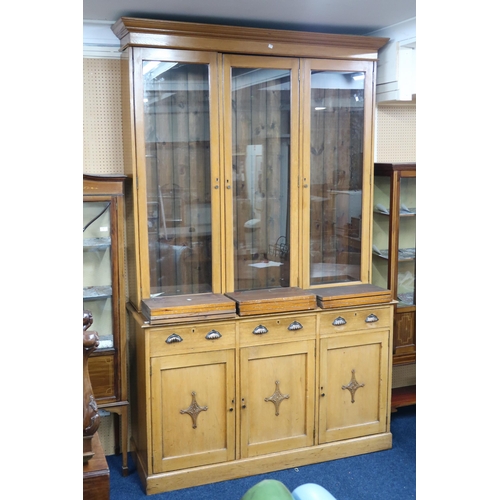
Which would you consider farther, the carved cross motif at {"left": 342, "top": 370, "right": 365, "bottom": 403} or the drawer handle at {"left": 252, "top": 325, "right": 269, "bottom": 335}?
the carved cross motif at {"left": 342, "top": 370, "right": 365, "bottom": 403}

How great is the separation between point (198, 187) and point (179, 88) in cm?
56

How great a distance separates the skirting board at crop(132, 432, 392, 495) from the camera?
313cm

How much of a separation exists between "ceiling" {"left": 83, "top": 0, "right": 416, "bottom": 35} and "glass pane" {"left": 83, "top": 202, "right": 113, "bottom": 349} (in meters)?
1.03

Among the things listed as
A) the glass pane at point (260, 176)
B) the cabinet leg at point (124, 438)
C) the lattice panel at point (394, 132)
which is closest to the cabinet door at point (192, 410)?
the cabinet leg at point (124, 438)

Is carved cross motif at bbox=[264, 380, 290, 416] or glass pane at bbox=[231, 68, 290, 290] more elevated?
glass pane at bbox=[231, 68, 290, 290]

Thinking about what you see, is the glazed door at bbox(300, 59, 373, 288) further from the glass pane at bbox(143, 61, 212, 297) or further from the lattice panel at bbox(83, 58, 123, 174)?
the lattice panel at bbox(83, 58, 123, 174)

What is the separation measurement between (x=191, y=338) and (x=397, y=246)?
1.56 meters

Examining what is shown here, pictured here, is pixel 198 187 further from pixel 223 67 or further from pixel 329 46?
pixel 329 46

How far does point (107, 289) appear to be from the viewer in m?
3.30

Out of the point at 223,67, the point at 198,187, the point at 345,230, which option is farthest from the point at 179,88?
the point at 345,230

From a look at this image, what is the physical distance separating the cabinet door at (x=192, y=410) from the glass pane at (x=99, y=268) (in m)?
0.45

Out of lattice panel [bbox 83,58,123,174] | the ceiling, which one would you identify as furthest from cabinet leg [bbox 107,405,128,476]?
the ceiling

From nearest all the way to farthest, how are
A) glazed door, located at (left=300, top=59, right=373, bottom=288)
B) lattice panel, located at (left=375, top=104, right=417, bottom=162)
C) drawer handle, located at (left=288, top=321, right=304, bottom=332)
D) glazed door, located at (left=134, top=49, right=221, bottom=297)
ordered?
glazed door, located at (left=134, top=49, right=221, bottom=297) < drawer handle, located at (left=288, top=321, right=304, bottom=332) < glazed door, located at (left=300, top=59, right=373, bottom=288) < lattice panel, located at (left=375, top=104, right=417, bottom=162)

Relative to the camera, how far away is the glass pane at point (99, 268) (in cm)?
327
